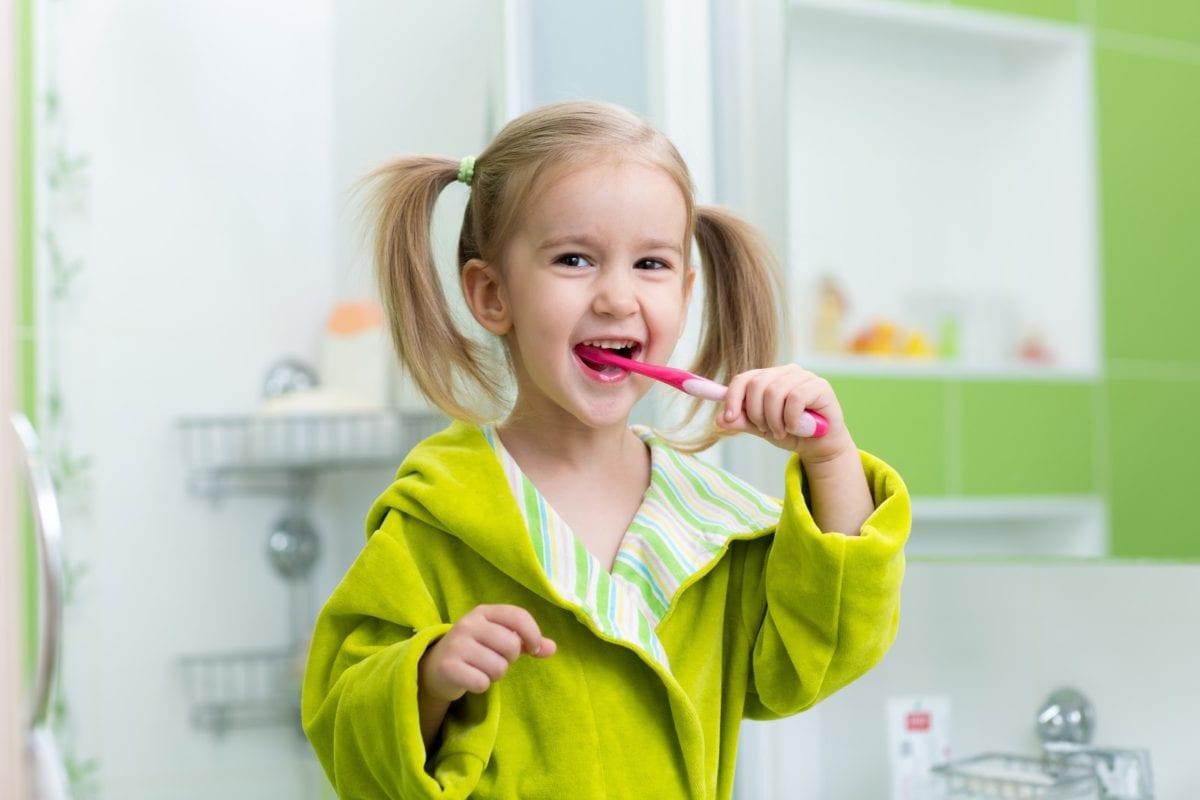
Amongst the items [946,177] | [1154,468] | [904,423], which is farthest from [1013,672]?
[946,177]

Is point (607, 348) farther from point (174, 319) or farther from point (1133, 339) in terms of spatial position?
point (174, 319)

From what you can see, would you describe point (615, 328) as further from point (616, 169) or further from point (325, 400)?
point (325, 400)

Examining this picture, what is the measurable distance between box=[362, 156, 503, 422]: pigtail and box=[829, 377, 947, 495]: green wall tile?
50 cm

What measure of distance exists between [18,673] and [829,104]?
116cm

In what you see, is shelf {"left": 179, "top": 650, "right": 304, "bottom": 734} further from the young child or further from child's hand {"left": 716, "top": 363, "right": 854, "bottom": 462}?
child's hand {"left": 716, "top": 363, "right": 854, "bottom": 462}

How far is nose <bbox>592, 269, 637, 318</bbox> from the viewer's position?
732mm

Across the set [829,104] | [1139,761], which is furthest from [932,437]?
[829,104]

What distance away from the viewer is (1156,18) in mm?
1071

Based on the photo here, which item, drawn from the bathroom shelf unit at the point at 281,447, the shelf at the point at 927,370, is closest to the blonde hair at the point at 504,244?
the shelf at the point at 927,370

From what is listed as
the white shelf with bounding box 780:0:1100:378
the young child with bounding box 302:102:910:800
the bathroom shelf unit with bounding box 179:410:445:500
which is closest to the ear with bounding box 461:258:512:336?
the young child with bounding box 302:102:910:800

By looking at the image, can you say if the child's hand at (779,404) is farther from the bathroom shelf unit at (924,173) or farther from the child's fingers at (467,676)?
the bathroom shelf unit at (924,173)

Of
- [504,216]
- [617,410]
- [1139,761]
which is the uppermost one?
[504,216]

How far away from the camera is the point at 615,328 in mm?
743

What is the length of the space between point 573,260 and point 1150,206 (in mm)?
555
